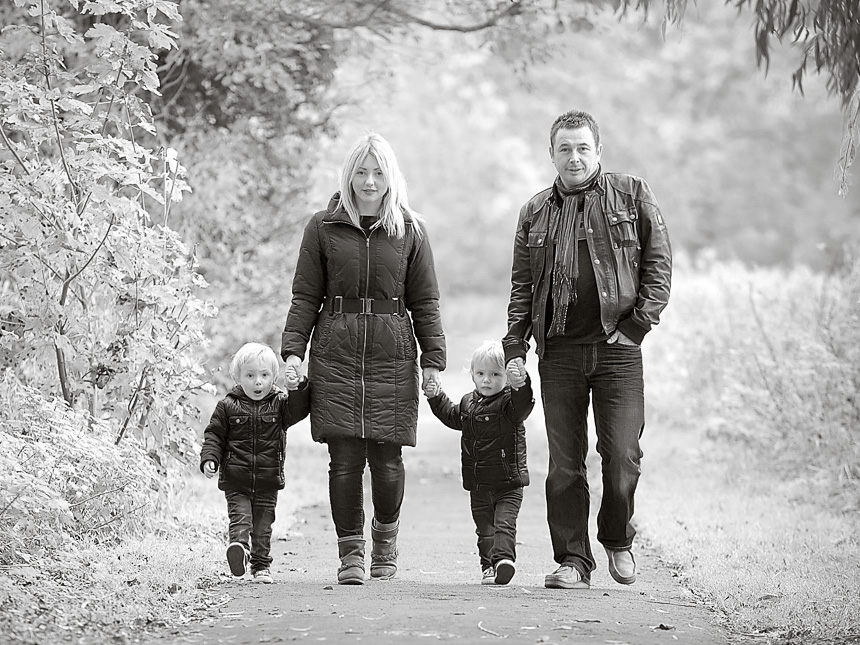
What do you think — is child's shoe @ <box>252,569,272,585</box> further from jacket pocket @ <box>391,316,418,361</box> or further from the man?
the man

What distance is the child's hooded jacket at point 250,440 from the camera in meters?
6.55

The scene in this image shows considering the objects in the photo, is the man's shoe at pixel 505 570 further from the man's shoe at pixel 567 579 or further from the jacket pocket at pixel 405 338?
the jacket pocket at pixel 405 338

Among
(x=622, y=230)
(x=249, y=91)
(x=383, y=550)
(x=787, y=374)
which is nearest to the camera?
(x=622, y=230)

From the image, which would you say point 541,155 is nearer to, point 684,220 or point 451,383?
point 684,220

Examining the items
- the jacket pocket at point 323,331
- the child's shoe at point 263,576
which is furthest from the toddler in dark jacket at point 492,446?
the child's shoe at point 263,576

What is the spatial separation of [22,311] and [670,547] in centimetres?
428

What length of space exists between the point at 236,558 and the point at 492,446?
1436 mm

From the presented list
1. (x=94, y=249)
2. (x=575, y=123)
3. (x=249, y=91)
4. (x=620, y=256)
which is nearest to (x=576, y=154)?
(x=575, y=123)

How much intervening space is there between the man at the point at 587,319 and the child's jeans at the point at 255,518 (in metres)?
1.47

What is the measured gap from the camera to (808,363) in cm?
1014

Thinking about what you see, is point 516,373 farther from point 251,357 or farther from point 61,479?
point 61,479

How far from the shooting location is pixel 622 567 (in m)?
6.31

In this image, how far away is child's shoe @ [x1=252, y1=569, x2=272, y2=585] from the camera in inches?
253

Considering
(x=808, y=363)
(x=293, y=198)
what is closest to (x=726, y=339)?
(x=808, y=363)
